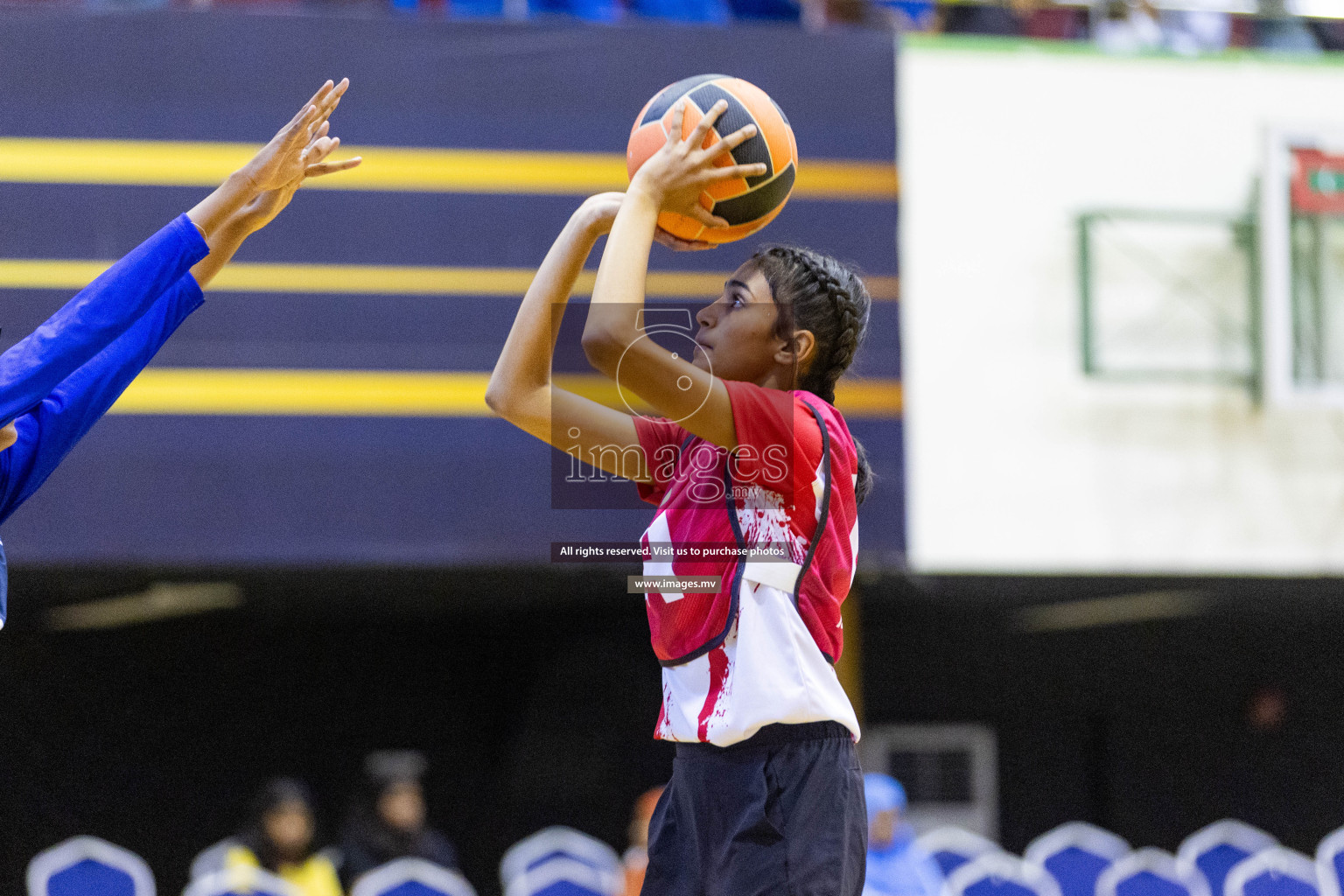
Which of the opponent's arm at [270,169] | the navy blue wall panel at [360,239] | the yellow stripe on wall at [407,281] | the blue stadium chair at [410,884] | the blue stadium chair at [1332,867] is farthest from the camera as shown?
the yellow stripe on wall at [407,281]

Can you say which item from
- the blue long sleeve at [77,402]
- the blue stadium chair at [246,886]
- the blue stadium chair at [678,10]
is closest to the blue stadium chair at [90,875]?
the blue stadium chair at [246,886]

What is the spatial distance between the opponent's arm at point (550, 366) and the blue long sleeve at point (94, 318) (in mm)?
723

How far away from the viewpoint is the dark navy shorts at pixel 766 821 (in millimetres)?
2385

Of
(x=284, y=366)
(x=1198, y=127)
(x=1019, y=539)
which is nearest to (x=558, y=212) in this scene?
(x=284, y=366)

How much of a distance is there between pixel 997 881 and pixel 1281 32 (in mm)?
5349

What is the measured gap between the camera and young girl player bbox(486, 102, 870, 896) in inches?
94.3

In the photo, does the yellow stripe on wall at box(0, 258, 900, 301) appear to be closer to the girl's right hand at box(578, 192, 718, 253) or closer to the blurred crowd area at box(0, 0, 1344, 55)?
the blurred crowd area at box(0, 0, 1344, 55)

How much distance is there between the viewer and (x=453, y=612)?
1147 cm

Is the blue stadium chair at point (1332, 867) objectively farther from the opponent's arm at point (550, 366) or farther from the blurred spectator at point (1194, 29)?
the opponent's arm at point (550, 366)

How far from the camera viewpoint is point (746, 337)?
104 inches

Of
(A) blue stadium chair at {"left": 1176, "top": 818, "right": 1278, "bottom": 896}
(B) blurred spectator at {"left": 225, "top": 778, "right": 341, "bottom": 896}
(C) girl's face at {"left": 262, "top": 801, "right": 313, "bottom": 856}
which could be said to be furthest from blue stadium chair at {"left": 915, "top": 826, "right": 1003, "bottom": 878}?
(C) girl's face at {"left": 262, "top": 801, "right": 313, "bottom": 856}

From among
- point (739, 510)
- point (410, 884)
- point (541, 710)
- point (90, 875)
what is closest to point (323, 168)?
point (739, 510)

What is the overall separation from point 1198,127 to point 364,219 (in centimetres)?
487

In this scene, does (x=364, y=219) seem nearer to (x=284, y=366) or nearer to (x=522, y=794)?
(x=284, y=366)
